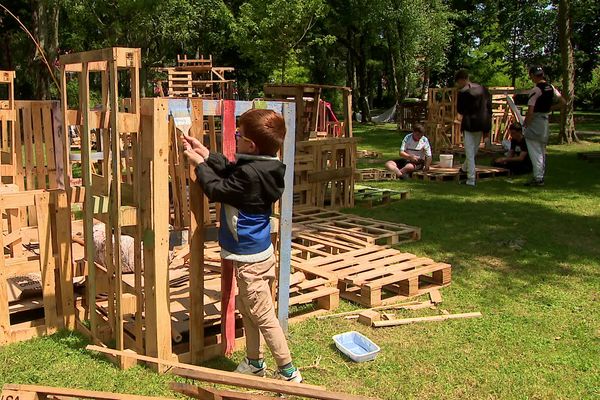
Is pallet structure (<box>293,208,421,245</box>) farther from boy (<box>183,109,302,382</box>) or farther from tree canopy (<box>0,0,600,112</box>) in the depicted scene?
tree canopy (<box>0,0,600,112</box>)

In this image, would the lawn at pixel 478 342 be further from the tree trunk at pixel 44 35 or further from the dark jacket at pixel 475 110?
the tree trunk at pixel 44 35

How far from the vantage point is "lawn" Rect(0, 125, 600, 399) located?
4.07 meters

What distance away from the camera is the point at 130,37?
26641 millimetres

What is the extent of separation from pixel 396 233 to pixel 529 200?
12.4 ft

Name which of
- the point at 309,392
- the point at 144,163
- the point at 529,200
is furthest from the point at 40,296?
the point at 529,200

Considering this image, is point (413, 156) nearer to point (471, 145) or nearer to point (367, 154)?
point (471, 145)

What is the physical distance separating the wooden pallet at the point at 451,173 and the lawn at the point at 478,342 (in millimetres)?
4245

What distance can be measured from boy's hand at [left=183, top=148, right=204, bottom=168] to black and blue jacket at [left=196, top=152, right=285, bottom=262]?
0.04 metres

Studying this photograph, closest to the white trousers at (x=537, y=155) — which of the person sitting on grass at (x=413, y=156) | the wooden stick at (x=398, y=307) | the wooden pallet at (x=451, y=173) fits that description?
the wooden pallet at (x=451, y=173)

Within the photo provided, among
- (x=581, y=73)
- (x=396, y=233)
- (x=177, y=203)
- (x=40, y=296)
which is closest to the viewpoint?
(x=40, y=296)

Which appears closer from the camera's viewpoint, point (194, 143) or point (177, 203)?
point (194, 143)

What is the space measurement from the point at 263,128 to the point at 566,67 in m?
16.6

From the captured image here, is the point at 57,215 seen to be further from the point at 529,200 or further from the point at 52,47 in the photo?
the point at 52,47

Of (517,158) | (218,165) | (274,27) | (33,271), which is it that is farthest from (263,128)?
(274,27)
